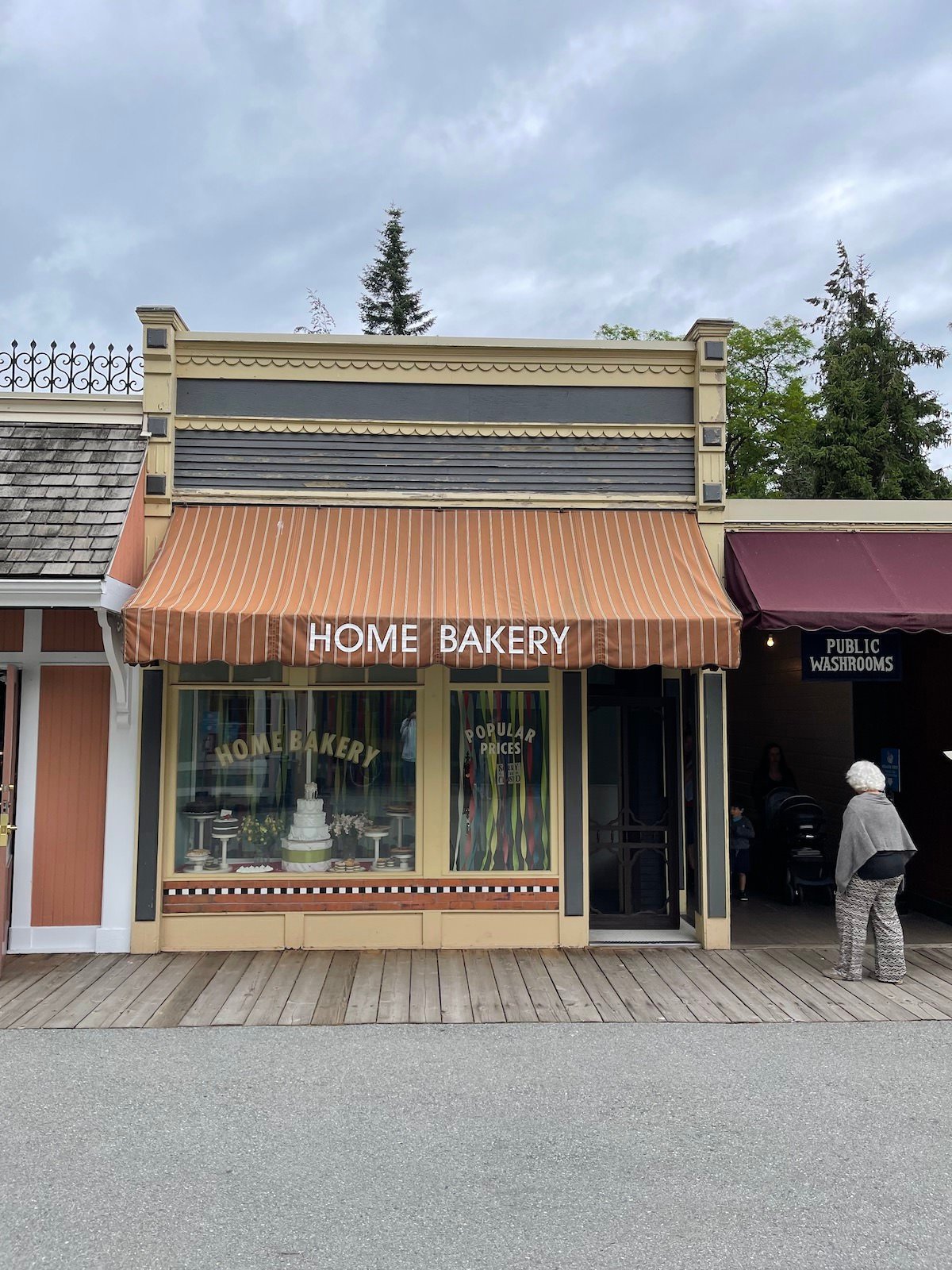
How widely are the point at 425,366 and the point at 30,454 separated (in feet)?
12.1

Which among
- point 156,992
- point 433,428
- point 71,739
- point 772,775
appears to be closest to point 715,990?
point 156,992

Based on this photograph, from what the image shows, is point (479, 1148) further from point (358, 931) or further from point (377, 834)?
point (377, 834)

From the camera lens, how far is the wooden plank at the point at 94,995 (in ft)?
19.9

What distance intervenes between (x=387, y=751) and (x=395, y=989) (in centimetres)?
211

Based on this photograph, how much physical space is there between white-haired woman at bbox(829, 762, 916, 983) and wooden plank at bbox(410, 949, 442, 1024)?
3346 millimetres

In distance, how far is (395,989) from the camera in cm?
666

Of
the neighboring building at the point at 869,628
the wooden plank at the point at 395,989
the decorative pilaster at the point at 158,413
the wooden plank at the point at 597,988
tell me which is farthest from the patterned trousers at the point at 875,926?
the decorative pilaster at the point at 158,413

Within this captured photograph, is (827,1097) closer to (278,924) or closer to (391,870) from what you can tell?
(391,870)

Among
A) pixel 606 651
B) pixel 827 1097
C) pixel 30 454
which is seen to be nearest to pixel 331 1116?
pixel 827 1097

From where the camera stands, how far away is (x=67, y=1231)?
367 centimetres

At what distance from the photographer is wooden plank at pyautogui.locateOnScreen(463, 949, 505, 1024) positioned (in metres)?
6.12

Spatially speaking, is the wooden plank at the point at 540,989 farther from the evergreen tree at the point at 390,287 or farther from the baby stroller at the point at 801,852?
the evergreen tree at the point at 390,287

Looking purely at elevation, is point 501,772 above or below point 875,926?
above

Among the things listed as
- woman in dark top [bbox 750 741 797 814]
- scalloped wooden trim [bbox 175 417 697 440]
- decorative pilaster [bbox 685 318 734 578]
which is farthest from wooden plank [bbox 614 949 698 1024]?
scalloped wooden trim [bbox 175 417 697 440]
